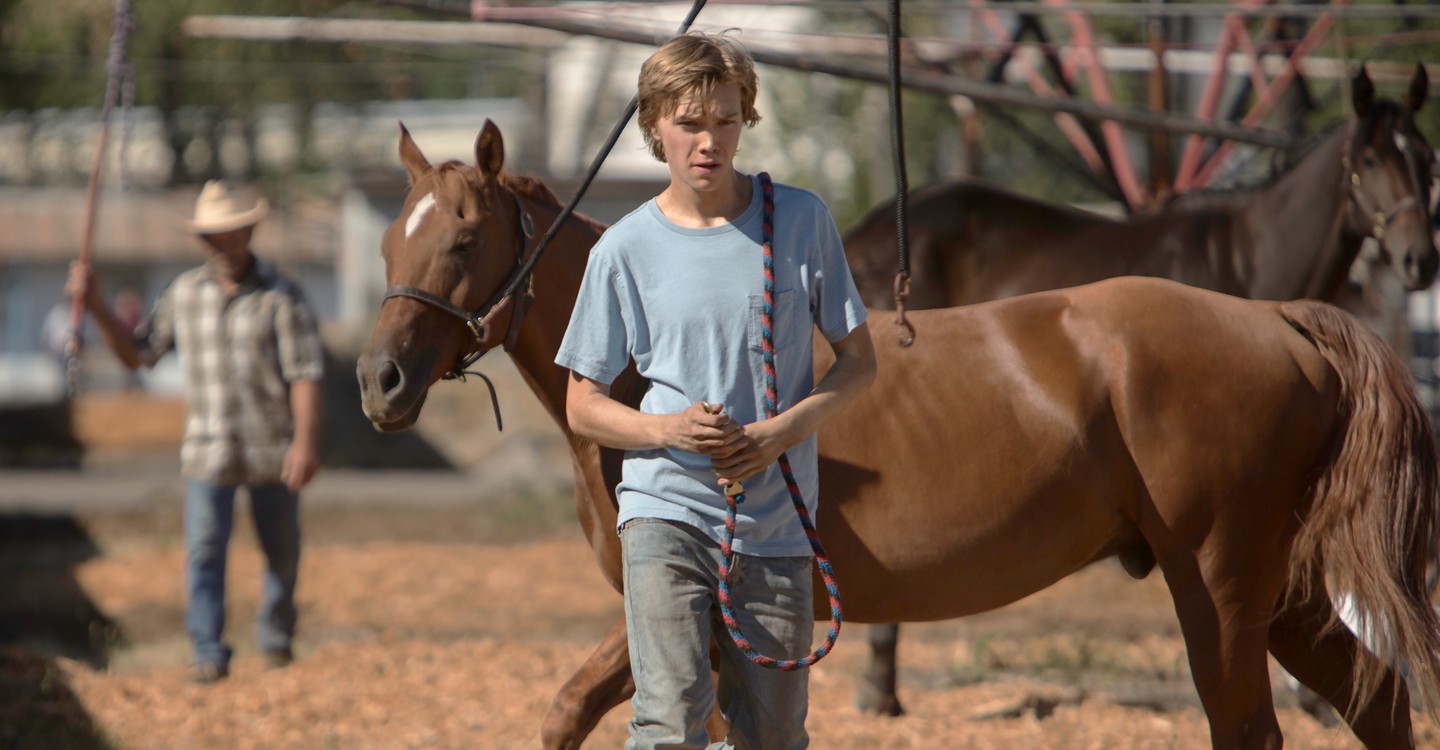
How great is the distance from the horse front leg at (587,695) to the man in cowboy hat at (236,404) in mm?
3174

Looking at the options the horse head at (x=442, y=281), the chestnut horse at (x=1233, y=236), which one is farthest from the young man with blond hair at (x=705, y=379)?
the chestnut horse at (x=1233, y=236)

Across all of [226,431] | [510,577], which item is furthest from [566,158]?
[226,431]

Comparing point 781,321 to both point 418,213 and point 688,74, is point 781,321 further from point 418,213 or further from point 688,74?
point 418,213

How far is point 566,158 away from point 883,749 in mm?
25930

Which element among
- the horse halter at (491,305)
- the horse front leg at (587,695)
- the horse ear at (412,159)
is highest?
the horse ear at (412,159)

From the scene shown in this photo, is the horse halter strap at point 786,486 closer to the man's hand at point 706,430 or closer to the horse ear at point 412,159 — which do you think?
the man's hand at point 706,430

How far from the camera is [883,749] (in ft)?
16.7

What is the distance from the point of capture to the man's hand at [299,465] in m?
6.45

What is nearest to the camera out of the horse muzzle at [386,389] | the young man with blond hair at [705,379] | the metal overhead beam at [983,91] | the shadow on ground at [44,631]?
the young man with blond hair at [705,379]

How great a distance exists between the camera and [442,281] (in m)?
3.70

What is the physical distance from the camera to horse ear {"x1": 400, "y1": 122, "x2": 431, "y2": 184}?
3.89 metres

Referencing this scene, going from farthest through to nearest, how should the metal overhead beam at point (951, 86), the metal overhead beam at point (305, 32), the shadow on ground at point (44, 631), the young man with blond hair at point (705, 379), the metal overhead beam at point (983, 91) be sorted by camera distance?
the metal overhead beam at point (305, 32)
the metal overhead beam at point (983, 91)
the metal overhead beam at point (951, 86)
the shadow on ground at point (44, 631)
the young man with blond hair at point (705, 379)

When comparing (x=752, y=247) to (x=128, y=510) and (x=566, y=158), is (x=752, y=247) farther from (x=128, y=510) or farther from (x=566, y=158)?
(x=566, y=158)

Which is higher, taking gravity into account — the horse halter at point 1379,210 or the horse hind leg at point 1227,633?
the horse halter at point 1379,210
